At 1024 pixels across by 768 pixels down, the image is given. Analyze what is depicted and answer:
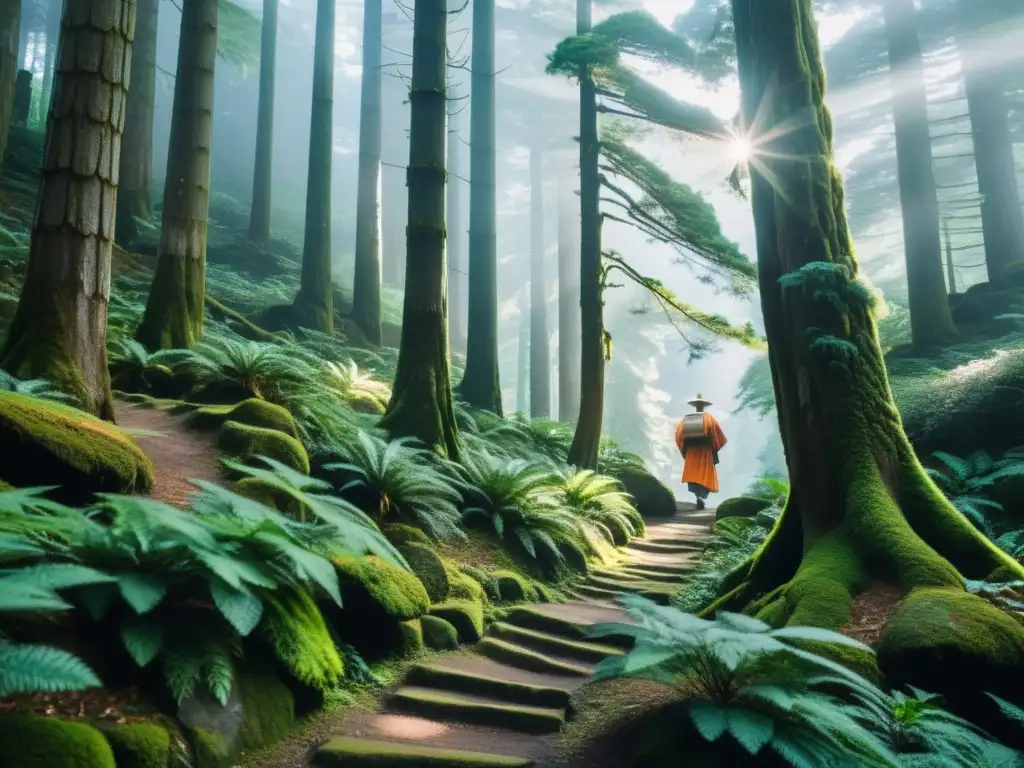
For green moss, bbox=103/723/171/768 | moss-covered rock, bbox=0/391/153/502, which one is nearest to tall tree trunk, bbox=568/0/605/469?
moss-covered rock, bbox=0/391/153/502

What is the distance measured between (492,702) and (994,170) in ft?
68.3

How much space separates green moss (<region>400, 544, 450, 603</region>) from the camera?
5.36 m

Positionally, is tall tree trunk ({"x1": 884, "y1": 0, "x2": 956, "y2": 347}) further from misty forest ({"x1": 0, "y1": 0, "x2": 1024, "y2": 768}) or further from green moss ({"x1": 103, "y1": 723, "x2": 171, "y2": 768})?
green moss ({"x1": 103, "y1": 723, "x2": 171, "y2": 768})

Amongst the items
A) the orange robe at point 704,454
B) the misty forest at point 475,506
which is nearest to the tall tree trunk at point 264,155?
the misty forest at point 475,506

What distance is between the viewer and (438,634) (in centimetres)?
499

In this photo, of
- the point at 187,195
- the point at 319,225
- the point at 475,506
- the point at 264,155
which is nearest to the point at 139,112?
the point at 319,225

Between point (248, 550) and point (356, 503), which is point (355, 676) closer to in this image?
point (248, 550)

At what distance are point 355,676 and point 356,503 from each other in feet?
7.01

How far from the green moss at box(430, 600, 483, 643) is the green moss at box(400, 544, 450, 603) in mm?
113

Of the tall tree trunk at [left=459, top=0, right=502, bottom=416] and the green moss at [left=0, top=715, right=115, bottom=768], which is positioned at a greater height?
the tall tree trunk at [left=459, top=0, right=502, bottom=416]

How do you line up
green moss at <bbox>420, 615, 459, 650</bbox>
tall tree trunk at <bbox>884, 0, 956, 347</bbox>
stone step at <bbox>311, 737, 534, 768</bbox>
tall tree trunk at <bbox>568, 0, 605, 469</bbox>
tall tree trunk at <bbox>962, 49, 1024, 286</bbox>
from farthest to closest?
tall tree trunk at <bbox>962, 49, 1024, 286</bbox> → tall tree trunk at <bbox>884, 0, 956, 347</bbox> → tall tree trunk at <bbox>568, 0, 605, 469</bbox> → green moss at <bbox>420, 615, 459, 650</bbox> → stone step at <bbox>311, 737, 534, 768</bbox>

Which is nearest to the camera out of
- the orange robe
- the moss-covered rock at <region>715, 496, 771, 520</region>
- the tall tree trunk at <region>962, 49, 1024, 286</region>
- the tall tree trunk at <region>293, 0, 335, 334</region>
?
the moss-covered rock at <region>715, 496, 771, 520</region>

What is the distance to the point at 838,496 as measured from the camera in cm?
518

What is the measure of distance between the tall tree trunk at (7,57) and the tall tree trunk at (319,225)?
19.5 feet
